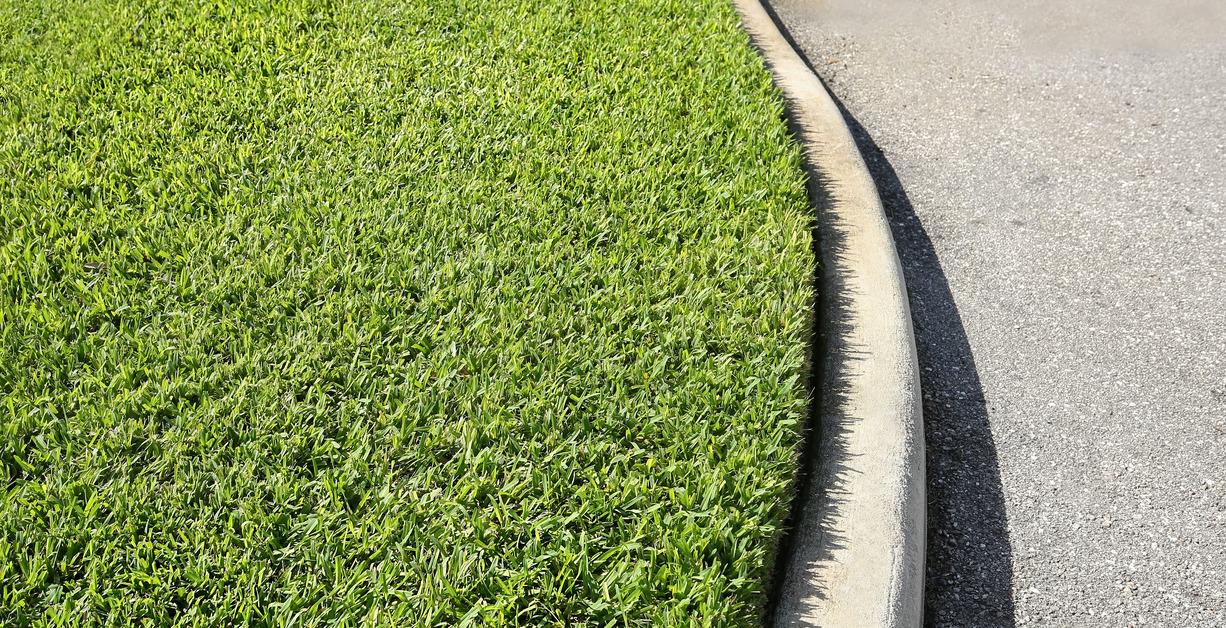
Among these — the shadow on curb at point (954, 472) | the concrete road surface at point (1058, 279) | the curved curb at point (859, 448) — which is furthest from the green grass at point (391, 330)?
the concrete road surface at point (1058, 279)

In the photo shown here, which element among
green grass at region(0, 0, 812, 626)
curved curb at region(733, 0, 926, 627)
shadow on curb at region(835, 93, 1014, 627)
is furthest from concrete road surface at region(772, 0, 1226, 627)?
green grass at region(0, 0, 812, 626)

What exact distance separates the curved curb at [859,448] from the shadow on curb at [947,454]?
16mm

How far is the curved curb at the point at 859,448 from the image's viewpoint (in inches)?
102

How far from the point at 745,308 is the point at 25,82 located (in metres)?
3.54

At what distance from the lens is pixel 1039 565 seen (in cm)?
301

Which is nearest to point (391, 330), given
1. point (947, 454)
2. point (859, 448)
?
point (859, 448)

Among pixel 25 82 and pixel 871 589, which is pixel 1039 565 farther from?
pixel 25 82

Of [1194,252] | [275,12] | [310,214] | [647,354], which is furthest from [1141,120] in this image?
[275,12]

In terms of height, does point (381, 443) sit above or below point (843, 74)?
below

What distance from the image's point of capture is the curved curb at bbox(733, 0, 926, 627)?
259 cm

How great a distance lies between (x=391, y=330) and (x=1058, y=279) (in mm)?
2685

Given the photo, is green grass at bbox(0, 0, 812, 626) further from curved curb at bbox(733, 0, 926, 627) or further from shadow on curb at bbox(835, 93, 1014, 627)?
shadow on curb at bbox(835, 93, 1014, 627)

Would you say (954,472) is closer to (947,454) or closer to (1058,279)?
(947,454)

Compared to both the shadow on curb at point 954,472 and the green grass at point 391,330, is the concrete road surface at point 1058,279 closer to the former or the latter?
the shadow on curb at point 954,472
